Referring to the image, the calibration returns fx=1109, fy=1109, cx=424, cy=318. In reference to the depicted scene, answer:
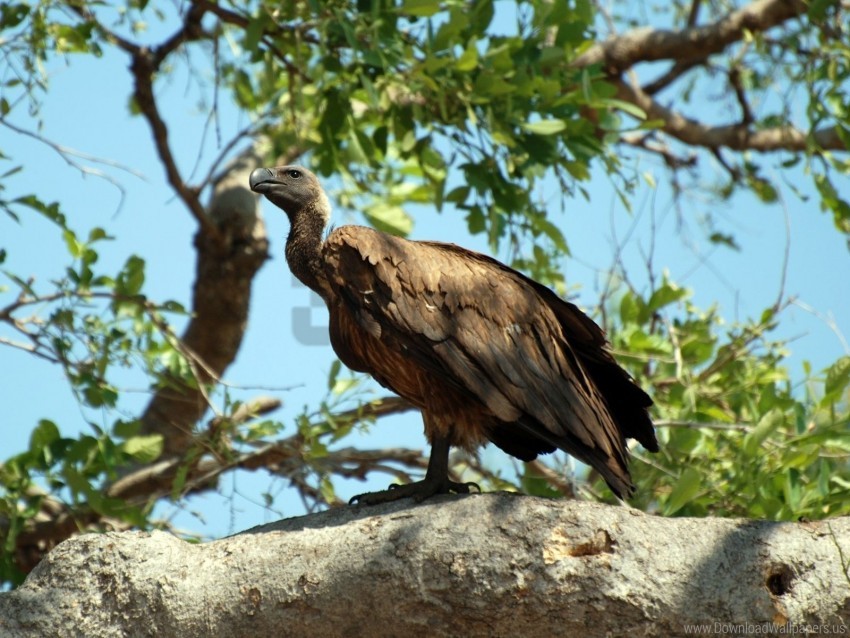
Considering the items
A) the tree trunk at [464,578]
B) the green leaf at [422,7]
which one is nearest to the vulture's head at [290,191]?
the green leaf at [422,7]

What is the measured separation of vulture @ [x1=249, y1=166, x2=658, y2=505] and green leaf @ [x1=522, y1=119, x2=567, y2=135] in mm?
1215

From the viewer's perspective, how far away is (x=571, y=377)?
4.34 meters

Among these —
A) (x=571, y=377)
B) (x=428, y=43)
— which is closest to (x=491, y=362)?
(x=571, y=377)

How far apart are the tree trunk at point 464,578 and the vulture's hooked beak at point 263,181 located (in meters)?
2.03

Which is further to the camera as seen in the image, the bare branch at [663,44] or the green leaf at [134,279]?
the bare branch at [663,44]

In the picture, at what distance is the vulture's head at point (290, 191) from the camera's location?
512 centimetres

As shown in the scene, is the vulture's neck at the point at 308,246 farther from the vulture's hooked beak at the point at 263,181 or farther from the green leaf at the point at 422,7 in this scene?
the green leaf at the point at 422,7

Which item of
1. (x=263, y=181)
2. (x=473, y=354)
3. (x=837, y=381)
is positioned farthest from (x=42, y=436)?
(x=837, y=381)

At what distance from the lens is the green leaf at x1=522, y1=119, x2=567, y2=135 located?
5.62m

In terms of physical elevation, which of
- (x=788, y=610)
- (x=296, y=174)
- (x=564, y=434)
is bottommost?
(x=788, y=610)

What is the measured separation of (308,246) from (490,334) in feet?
3.37

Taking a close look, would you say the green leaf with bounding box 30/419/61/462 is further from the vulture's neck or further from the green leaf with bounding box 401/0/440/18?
the green leaf with bounding box 401/0/440/18

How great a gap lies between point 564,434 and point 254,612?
53.9 inches

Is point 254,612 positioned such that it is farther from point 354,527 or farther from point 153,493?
point 153,493
